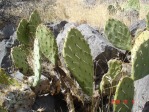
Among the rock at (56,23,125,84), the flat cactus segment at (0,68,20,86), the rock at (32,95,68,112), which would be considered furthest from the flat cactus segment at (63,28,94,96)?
the rock at (56,23,125,84)

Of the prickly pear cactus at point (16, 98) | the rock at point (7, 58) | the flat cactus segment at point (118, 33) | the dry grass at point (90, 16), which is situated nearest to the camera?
the prickly pear cactus at point (16, 98)

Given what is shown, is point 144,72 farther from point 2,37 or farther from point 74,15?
point 74,15

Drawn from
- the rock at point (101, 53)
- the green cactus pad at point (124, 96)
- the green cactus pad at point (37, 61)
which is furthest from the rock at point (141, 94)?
the rock at point (101, 53)

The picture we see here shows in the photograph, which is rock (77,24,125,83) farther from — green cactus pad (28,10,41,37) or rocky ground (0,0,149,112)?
green cactus pad (28,10,41,37)

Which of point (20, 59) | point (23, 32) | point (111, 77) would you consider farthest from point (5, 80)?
point (23, 32)

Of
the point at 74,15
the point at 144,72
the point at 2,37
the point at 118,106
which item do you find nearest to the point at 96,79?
the point at 144,72

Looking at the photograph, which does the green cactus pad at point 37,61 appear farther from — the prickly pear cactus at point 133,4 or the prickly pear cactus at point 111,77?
the prickly pear cactus at point 133,4
